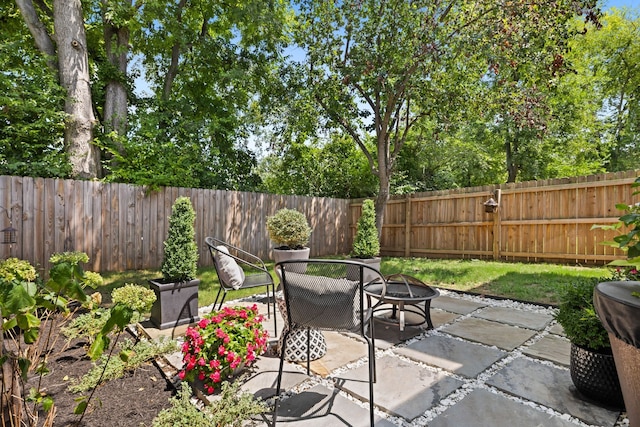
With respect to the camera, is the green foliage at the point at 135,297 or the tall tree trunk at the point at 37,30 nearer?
the green foliage at the point at 135,297

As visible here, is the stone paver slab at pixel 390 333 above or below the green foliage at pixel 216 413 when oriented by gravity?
below

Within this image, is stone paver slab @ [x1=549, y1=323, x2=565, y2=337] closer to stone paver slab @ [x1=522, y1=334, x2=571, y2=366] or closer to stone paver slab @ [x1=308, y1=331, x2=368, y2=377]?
stone paver slab @ [x1=522, y1=334, x2=571, y2=366]

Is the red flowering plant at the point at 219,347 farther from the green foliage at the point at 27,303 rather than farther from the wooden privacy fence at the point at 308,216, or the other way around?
the wooden privacy fence at the point at 308,216

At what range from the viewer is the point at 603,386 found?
1740mm

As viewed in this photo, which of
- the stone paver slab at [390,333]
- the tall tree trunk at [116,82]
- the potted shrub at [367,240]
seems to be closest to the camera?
the stone paver slab at [390,333]

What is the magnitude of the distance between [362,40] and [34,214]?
684cm

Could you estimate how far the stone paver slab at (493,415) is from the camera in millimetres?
1609

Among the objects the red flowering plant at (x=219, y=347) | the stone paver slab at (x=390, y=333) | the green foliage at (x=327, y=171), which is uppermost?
the green foliage at (x=327, y=171)

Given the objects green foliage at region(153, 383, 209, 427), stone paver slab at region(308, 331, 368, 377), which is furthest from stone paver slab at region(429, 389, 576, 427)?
green foliage at region(153, 383, 209, 427)

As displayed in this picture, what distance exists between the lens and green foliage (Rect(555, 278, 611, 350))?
5.74 feet

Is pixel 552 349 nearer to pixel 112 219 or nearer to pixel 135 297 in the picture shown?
pixel 135 297

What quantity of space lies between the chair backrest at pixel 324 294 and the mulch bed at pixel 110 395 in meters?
0.92

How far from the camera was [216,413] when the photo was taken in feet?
5.20

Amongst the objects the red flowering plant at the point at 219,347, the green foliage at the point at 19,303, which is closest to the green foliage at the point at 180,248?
the red flowering plant at the point at 219,347
